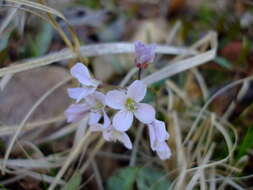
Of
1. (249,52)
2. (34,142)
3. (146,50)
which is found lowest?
(34,142)

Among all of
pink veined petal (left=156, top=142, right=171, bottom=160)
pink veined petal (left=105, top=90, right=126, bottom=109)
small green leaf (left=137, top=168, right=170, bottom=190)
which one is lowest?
small green leaf (left=137, top=168, right=170, bottom=190)

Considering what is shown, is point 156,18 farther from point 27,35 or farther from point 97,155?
point 97,155

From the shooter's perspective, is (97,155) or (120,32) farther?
(120,32)

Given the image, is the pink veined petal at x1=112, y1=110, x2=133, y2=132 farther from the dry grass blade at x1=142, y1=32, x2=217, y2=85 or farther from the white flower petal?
the dry grass blade at x1=142, y1=32, x2=217, y2=85

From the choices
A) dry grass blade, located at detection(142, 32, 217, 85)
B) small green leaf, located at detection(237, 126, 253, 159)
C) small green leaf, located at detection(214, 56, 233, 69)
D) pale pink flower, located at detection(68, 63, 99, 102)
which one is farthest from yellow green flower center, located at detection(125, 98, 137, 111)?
small green leaf, located at detection(214, 56, 233, 69)

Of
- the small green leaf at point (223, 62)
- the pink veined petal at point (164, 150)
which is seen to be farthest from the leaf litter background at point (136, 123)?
the pink veined petal at point (164, 150)

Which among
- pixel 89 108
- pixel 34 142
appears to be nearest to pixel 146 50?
pixel 89 108

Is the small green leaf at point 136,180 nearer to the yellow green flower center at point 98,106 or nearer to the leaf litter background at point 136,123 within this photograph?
the leaf litter background at point 136,123
